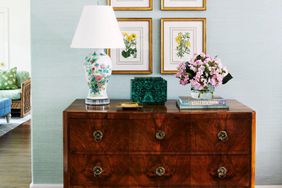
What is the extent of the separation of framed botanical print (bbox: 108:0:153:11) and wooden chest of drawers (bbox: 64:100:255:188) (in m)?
0.90

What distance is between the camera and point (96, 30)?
2941mm

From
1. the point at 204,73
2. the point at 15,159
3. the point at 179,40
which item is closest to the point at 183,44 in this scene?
the point at 179,40

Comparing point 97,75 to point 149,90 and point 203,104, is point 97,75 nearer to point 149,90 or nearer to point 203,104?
point 149,90

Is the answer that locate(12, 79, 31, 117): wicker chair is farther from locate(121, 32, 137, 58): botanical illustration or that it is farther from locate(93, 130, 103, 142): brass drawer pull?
locate(93, 130, 103, 142): brass drawer pull

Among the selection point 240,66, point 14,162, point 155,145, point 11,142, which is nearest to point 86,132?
point 155,145

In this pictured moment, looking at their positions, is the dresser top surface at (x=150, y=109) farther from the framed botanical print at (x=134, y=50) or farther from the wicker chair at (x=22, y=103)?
the wicker chair at (x=22, y=103)

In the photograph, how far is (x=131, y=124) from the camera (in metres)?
2.83

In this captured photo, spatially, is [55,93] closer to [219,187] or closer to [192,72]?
[192,72]

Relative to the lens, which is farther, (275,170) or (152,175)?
(275,170)

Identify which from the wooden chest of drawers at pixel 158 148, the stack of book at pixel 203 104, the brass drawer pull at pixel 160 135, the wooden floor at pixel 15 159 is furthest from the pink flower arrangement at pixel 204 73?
the wooden floor at pixel 15 159

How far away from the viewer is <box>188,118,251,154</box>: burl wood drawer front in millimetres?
2812

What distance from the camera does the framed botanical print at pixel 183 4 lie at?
339 cm

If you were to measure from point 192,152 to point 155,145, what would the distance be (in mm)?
230

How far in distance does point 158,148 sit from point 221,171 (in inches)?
16.1
